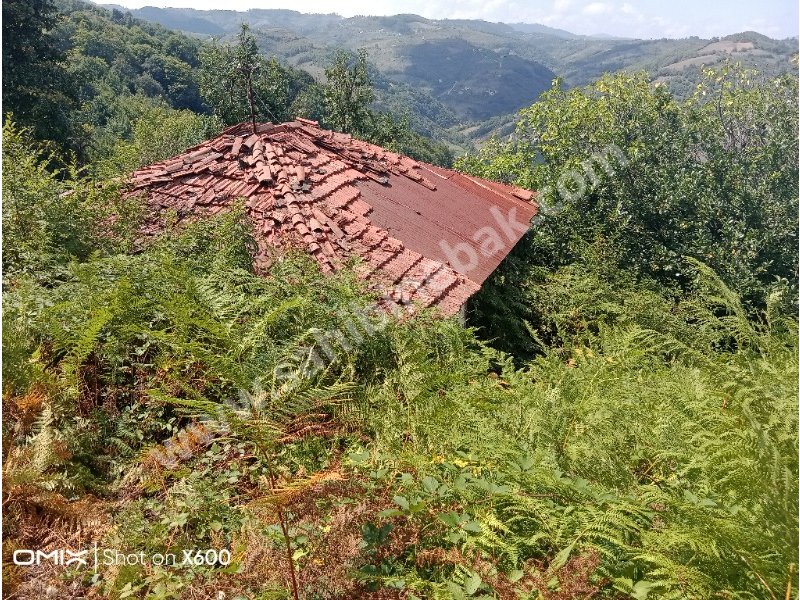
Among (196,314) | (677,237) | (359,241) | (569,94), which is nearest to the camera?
(196,314)

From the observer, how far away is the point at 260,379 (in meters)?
3.41

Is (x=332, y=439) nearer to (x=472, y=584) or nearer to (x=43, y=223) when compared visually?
(x=472, y=584)

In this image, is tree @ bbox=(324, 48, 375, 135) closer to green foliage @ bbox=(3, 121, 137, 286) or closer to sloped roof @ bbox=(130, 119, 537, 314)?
sloped roof @ bbox=(130, 119, 537, 314)

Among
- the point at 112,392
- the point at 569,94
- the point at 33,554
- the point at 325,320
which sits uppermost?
the point at 569,94

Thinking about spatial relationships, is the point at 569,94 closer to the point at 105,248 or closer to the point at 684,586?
the point at 105,248

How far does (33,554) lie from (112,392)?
1.30 meters

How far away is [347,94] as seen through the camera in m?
21.8

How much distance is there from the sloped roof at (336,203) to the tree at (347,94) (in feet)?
42.9

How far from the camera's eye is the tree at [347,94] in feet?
71.1

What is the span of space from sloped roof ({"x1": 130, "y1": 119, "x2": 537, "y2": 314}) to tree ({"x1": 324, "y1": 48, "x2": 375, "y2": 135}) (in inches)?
514

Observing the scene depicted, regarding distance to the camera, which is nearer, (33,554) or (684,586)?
(684,586)

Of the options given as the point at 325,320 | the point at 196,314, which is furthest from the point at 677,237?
the point at 196,314

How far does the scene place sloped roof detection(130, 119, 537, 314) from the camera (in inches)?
252

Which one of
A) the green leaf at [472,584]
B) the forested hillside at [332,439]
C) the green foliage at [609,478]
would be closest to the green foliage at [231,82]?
the forested hillside at [332,439]
